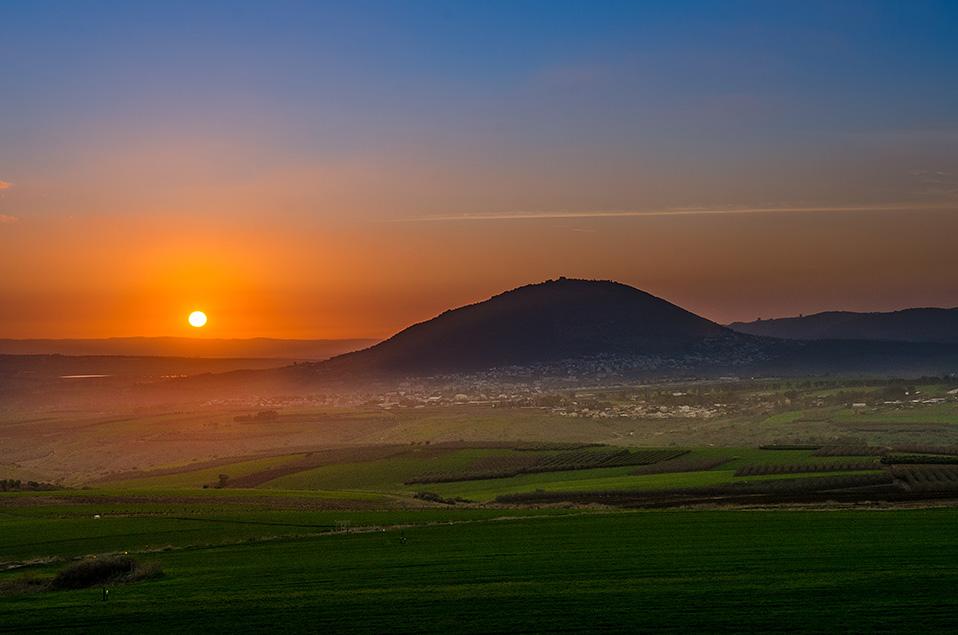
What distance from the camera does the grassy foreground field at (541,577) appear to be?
24.6 m

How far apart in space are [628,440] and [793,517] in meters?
110

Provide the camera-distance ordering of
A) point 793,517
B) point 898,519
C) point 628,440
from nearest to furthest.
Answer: point 898,519 < point 793,517 < point 628,440

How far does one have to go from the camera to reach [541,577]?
30.7 metres

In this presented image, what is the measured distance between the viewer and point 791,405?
187 metres

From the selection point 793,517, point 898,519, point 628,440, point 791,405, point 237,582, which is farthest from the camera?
point 791,405

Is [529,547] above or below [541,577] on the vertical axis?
below

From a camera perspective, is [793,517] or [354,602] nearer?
[354,602]

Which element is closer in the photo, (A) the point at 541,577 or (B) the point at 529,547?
(A) the point at 541,577

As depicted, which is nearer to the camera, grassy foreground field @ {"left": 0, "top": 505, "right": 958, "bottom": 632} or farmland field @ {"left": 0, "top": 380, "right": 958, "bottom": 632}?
grassy foreground field @ {"left": 0, "top": 505, "right": 958, "bottom": 632}

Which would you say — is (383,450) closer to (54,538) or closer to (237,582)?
(54,538)

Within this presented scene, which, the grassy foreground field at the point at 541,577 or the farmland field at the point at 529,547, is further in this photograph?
the farmland field at the point at 529,547

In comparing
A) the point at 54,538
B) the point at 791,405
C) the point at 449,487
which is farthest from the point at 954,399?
the point at 54,538

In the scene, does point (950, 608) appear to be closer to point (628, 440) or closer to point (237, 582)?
point (237, 582)

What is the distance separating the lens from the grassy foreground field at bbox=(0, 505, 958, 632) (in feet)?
80.6
